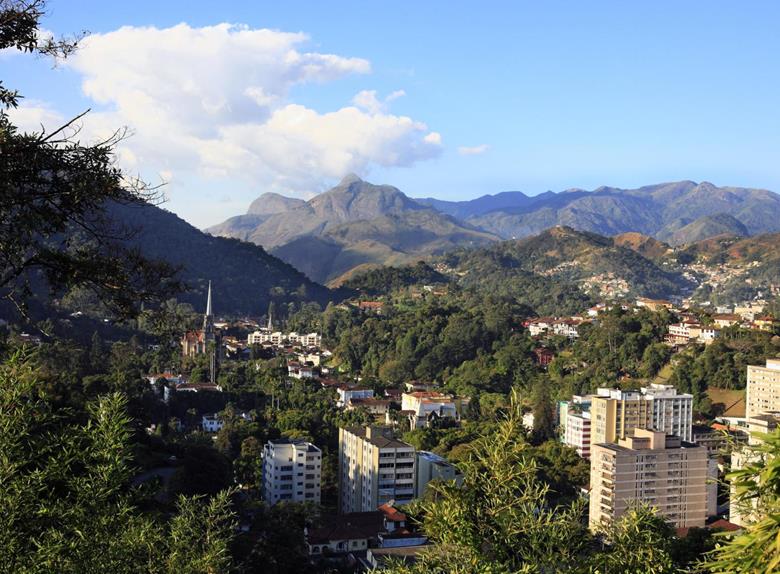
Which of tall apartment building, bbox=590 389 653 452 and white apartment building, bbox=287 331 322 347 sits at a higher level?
white apartment building, bbox=287 331 322 347

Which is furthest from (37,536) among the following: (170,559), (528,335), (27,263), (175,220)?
(175,220)

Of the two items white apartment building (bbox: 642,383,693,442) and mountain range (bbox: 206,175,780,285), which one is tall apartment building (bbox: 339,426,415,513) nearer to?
white apartment building (bbox: 642,383,693,442)

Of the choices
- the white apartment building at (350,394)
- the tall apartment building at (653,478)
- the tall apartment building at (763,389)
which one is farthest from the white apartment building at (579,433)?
the white apartment building at (350,394)

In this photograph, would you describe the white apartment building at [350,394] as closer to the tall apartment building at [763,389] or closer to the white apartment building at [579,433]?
the white apartment building at [579,433]

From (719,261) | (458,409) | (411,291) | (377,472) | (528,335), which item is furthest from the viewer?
(719,261)

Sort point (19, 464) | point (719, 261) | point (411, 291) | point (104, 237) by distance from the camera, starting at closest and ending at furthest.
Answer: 1. point (19, 464)
2. point (104, 237)
3. point (411, 291)
4. point (719, 261)

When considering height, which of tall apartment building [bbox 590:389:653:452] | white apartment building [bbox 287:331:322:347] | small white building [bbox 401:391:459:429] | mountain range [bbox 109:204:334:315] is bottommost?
small white building [bbox 401:391:459:429]

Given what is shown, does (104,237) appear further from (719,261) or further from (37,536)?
(719,261)

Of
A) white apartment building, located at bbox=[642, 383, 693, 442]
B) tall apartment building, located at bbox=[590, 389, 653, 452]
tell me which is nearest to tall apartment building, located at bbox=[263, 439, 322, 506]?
tall apartment building, located at bbox=[590, 389, 653, 452]
